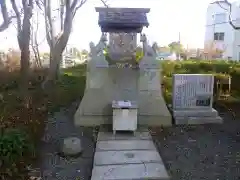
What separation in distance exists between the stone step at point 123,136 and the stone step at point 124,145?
0.19 metres

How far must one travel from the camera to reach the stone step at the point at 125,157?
490 centimetres

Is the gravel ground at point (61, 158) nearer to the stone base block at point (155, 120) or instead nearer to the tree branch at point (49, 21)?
the stone base block at point (155, 120)

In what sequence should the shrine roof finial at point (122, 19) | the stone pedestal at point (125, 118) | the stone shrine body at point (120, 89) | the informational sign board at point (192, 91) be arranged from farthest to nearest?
the shrine roof finial at point (122, 19), the informational sign board at point (192, 91), the stone shrine body at point (120, 89), the stone pedestal at point (125, 118)

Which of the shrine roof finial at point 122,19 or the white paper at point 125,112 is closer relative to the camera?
the white paper at point 125,112

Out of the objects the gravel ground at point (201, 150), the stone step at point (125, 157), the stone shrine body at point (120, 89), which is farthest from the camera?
the stone shrine body at point (120, 89)

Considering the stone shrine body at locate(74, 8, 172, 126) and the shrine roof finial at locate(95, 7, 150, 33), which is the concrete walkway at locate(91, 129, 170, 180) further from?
the shrine roof finial at locate(95, 7, 150, 33)

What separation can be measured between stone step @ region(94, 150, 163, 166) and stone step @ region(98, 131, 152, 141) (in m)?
0.81

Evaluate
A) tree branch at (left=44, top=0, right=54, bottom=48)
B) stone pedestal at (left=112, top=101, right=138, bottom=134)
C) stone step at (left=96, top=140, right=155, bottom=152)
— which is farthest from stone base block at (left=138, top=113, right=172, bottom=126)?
tree branch at (left=44, top=0, right=54, bottom=48)

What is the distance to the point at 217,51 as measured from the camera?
30812 millimetres

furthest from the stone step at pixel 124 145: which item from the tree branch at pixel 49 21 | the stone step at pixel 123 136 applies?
the tree branch at pixel 49 21

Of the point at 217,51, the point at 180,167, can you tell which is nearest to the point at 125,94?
the point at 180,167

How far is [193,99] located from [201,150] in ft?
6.75

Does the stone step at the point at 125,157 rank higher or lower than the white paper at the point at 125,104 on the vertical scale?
lower

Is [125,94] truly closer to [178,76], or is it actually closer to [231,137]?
[178,76]
